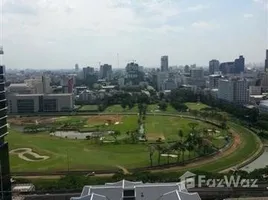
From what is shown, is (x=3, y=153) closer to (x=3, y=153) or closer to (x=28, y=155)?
(x=3, y=153)

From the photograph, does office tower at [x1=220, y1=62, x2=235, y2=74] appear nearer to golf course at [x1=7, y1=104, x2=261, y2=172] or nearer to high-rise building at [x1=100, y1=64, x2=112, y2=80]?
high-rise building at [x1=100, y1=64, x2=112, y2=80]

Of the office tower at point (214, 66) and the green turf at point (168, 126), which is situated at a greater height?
the office tower at point (214, 66)

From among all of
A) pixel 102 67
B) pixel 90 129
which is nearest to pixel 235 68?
pixel 102 67

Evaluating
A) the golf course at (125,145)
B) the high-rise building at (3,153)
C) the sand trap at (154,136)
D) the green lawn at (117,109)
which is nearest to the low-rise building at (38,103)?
the green lawn at (117,109)

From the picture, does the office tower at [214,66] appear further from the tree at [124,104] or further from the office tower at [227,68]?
the tree at [124,104]

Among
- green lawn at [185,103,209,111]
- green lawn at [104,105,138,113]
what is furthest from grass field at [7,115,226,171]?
green lawn at [185,103,209,111]

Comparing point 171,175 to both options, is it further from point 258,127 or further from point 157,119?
point 157,119
